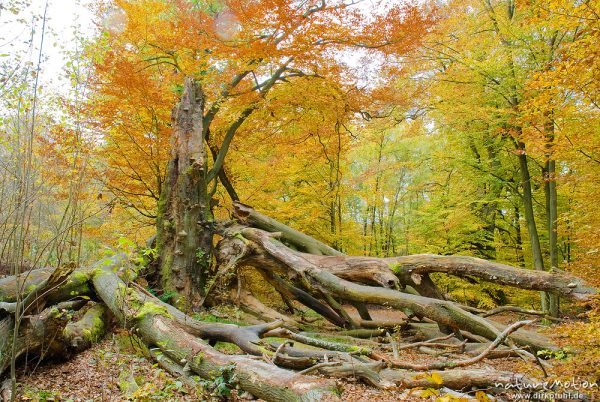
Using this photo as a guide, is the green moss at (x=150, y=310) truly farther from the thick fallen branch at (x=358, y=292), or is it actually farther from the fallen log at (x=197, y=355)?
the thick fallen branch at (x=358, y=292)

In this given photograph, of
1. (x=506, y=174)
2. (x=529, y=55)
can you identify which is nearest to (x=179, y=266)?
(x=529, y=55)

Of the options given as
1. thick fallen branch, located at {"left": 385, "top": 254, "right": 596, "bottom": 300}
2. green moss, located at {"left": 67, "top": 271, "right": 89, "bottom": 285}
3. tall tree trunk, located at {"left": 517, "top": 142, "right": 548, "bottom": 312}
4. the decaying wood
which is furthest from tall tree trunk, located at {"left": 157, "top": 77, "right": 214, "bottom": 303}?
tall tree trunk, located at {"left": 517, "top": 142, "right": 548, "bottom": 312}

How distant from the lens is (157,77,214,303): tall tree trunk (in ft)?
27.1

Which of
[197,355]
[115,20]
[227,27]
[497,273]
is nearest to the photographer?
[197,355]

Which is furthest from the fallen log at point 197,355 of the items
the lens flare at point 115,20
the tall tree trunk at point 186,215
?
the lens flare at point 115,20

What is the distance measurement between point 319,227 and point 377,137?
19.9 feet

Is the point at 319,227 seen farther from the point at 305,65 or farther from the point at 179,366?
the point at 179,366

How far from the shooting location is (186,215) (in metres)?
8.44

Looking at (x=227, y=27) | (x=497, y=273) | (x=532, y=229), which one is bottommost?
(x=497, y=273)

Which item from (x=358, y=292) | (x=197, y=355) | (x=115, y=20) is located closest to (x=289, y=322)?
(x=358, y=292)

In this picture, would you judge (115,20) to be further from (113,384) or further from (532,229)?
(532,229)

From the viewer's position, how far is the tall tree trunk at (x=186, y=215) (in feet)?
27.1

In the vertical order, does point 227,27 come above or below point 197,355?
above

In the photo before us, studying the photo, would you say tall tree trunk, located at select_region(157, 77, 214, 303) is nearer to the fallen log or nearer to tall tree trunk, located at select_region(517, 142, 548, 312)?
the fallen log
